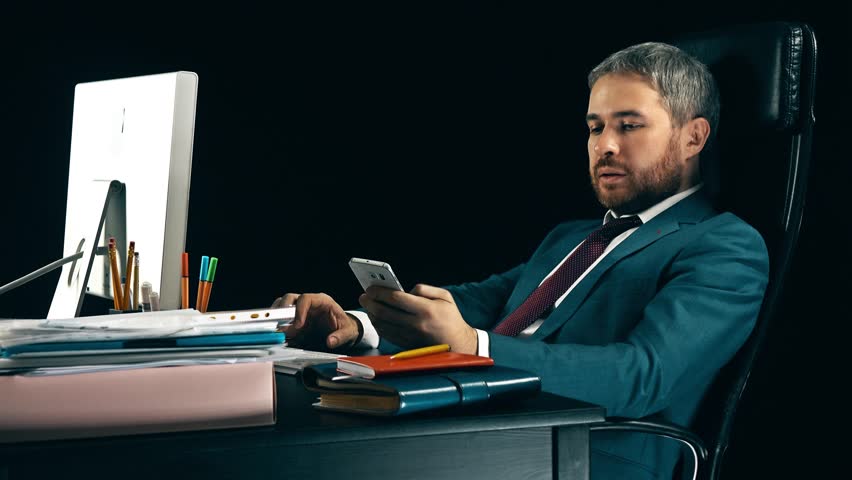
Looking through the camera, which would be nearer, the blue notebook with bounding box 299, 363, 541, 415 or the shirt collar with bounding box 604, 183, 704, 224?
the blue notebook with bounding box 299, 363, 541, 415

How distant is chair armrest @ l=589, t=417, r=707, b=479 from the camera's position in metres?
1.35

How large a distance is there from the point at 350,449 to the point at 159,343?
208 mm

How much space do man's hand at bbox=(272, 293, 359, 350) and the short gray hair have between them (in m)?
0.76

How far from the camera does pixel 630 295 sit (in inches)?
66.9

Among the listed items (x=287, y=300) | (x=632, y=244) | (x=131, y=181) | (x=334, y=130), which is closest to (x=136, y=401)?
(x=131, y=181)

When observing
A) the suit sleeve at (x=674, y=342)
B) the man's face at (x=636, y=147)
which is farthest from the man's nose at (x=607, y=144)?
the suit sleeve at (x=674, y=342)

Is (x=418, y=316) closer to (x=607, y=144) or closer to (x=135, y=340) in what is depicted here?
(x=135, y=340)

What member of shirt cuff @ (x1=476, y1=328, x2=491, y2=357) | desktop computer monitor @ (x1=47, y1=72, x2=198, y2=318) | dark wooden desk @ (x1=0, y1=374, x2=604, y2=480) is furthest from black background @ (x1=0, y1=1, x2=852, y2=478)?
dark wooden desk @ (x1=0, y1=374, x2=604, y2=480)

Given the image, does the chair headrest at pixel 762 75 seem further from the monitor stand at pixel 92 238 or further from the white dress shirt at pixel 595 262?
the monitor stand at pixel 92 238

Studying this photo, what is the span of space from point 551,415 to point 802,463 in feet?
4.57

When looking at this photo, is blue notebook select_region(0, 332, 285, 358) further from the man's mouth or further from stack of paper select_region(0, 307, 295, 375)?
the man's mouth

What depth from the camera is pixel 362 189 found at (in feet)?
9.86

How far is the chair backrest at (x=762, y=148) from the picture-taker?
5.28ft

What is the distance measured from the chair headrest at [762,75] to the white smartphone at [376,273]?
2.72ft
